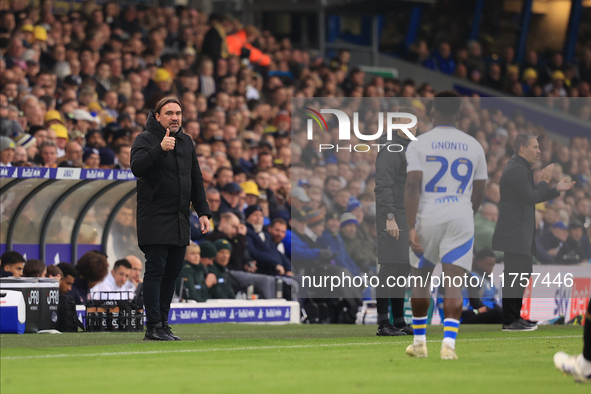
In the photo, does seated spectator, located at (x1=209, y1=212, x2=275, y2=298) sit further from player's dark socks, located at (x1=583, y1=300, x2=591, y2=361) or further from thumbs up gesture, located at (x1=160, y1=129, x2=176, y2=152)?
player's dark socks, located at (x1=583, y1=300, x2=591, y2=361)

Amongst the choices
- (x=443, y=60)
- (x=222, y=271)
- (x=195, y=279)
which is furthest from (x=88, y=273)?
(x=443, y=60)

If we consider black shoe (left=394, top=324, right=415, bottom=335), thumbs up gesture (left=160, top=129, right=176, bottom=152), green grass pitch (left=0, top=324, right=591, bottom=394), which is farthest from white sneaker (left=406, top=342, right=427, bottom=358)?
black shoe (left=394, top=324, right=415, bottom=335)

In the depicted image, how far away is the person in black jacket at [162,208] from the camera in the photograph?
8.91 meters

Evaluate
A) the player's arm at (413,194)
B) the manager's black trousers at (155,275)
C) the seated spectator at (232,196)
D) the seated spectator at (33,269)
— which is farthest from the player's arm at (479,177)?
the seated spectator at (232,196)

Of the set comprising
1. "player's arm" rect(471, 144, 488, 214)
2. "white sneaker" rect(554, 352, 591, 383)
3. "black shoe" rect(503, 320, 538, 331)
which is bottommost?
"black shoe" rect(503, 320, 538, 331)

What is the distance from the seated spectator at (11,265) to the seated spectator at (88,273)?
747mm

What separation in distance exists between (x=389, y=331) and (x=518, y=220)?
7.99ft

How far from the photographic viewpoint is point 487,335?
1067 cm

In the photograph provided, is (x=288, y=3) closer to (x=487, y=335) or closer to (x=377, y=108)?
(x=377, y=108)

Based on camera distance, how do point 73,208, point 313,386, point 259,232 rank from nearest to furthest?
point 313,386
point 73,208
point 259,232

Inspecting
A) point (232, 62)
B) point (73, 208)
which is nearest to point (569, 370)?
point (73, 208)

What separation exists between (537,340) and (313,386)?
15.1 feet

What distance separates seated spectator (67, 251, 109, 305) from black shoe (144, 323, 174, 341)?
310 centimetres

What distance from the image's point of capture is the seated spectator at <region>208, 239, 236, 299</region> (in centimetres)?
1382
